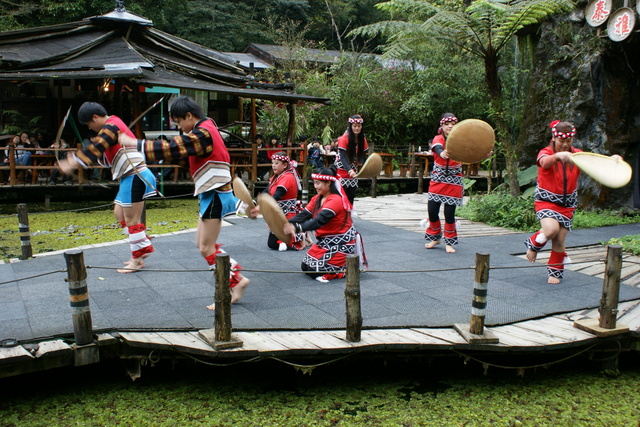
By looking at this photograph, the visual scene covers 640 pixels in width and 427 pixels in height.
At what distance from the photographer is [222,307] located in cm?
413

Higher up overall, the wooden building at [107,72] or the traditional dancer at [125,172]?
the wooden building at [107,72]

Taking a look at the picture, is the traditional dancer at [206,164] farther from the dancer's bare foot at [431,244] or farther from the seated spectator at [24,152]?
the seated spectator at [24,152]

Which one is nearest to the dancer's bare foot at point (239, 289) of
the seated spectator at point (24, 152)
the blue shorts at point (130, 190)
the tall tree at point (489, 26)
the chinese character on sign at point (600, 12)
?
the blue shorts at point (130, 190)

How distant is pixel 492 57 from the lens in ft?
32.7

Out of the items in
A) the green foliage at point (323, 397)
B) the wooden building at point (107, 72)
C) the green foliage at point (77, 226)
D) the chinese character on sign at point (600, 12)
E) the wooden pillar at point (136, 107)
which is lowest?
the green foliage at point (323, 397)

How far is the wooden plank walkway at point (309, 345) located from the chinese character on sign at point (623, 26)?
6.24m

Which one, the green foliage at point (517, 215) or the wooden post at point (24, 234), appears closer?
the wooden post at point (24, 234)

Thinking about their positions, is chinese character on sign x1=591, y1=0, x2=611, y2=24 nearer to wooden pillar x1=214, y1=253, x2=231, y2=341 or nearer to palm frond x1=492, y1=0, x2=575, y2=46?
palm frond x1=492, y1=0, x2=575, y2=46

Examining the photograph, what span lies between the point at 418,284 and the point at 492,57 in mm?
5575

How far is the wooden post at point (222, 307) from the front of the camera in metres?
4.10

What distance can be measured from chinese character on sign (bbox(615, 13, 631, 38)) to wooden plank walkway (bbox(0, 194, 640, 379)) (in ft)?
20.5

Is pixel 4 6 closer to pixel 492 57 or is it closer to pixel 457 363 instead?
pixel 492 57

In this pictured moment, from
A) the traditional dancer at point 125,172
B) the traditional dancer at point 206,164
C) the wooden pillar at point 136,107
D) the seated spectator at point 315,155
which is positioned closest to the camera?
the traditional dancer at point 206,164

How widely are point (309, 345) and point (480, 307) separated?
133 cm
